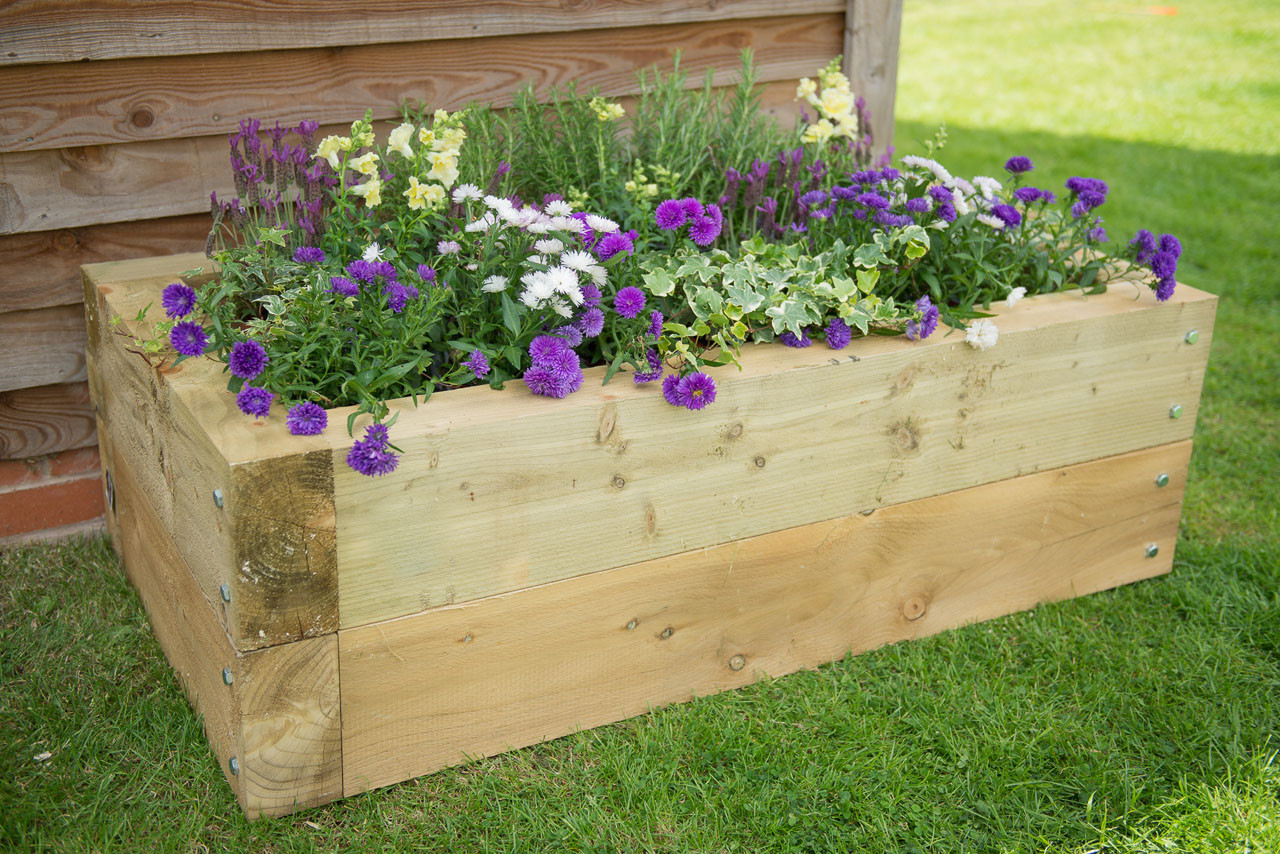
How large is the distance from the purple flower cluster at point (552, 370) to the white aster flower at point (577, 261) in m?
0.14

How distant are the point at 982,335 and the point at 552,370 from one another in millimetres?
816

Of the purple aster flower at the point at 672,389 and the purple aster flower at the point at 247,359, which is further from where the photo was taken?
the purple aster flower at the point at 672,389

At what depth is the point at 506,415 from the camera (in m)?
1.70

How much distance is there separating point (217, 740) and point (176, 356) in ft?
2.09

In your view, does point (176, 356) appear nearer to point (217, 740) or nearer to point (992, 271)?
point (217, 740)

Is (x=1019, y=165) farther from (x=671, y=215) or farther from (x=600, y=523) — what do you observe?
(x=600, y=523)

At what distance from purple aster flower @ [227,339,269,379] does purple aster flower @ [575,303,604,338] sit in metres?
0.50

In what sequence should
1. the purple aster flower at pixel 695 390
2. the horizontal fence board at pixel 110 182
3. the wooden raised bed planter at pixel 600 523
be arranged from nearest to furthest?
the wooden raised bed planter at pixel 600 523
the purple aster flower at pixel 695 390
the horizontal fence board at pixel 110 182

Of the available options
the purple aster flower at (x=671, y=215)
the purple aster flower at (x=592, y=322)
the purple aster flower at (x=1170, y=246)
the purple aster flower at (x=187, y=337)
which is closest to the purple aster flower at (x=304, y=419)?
the purple aster flower at (x=187, y=337)

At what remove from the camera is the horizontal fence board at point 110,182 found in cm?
226

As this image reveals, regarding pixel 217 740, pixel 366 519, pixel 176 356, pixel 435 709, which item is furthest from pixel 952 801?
pixel 176 356

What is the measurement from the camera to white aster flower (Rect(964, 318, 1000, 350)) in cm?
204

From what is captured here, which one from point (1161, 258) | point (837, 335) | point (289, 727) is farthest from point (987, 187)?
point (289, 727)

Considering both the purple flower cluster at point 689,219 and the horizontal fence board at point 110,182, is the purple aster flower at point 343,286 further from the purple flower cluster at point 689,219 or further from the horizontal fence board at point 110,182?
the horizontal fence board at point 110,182
